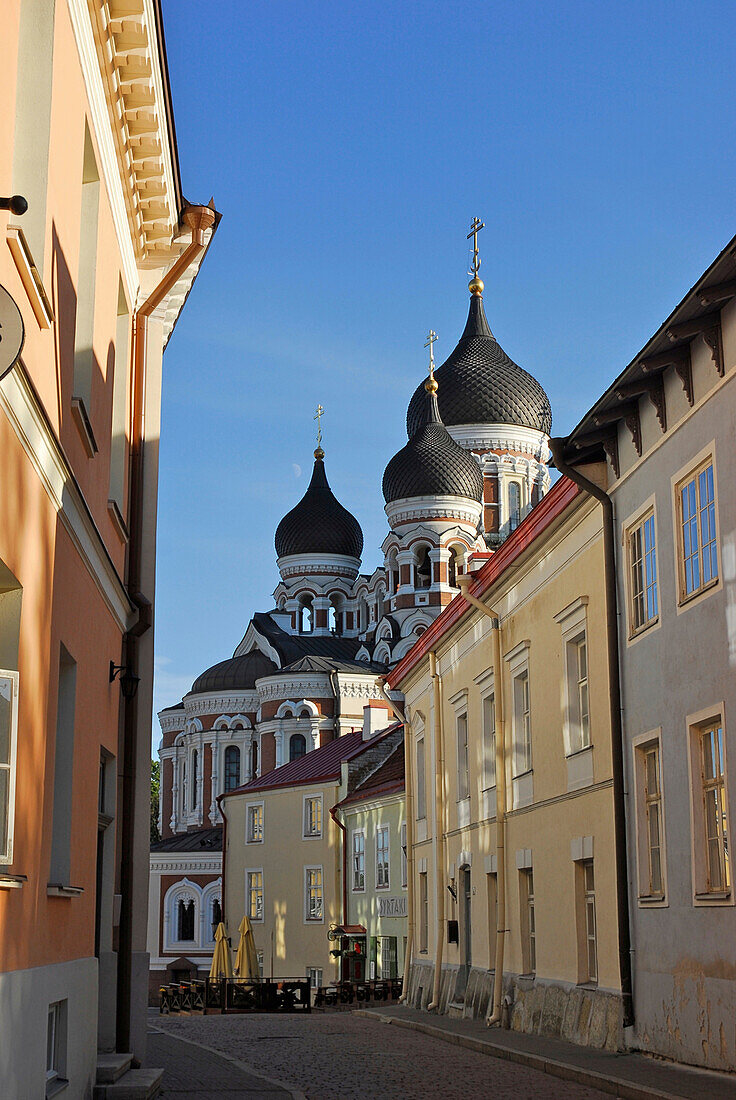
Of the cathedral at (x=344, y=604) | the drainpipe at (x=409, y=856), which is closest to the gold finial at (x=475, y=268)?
the cathedral at (x=344, y=604)

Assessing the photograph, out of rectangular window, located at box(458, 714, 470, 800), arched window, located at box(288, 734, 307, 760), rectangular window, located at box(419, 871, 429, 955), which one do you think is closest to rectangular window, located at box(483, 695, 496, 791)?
rectangular window, located at box(458, 714, 470, 800)

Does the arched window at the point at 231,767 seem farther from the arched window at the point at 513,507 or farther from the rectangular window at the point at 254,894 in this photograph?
the rectangular window at the point at 254,894

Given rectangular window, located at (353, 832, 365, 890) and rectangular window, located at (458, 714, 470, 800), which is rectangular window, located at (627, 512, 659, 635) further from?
rectangular window, located at (353, 832, 365, 890)

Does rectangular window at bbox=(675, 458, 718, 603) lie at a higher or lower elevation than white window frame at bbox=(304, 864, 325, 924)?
higher

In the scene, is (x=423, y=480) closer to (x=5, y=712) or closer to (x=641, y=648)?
(x=641, y=648)

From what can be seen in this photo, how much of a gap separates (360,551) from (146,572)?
65.2 meters

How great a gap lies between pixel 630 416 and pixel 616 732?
3.30 m

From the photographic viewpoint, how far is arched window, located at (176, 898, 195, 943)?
57719mm

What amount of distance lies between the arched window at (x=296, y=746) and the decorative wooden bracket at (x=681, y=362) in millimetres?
52084

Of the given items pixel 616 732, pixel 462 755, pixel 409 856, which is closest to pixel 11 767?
pixel 616 732

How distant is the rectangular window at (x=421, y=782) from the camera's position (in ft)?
91.1

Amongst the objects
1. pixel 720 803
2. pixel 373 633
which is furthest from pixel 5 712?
pixel 373 633

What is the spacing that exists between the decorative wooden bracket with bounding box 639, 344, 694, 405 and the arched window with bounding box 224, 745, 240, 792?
188 ft

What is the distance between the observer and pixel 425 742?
27469mm
